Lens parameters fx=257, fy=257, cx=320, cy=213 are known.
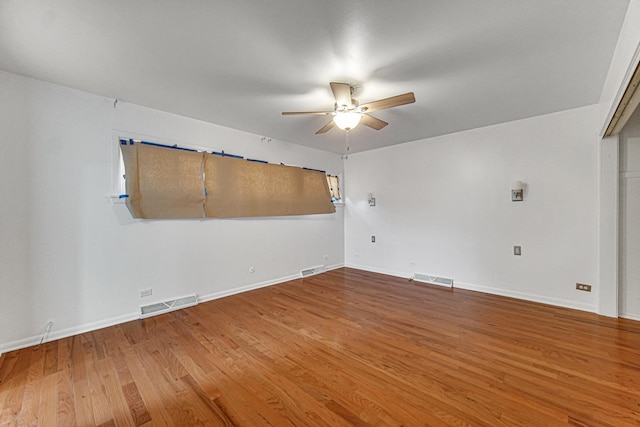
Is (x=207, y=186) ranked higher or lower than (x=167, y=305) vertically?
higher

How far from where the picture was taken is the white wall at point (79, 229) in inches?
99.2

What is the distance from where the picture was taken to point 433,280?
4.63 metres

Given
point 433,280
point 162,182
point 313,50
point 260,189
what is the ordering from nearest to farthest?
point 313,50 → point 162,182 → point 260,189 → point 433,280

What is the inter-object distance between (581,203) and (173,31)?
4.90 meters

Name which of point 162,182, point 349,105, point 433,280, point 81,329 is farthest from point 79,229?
point 433,280

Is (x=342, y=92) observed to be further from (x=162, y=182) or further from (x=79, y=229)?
(x=79, y=229)

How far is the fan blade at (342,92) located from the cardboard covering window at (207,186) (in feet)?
7.14

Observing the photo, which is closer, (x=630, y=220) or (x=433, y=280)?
(x=630, y=220)

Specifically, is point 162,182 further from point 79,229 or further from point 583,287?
point 583,287

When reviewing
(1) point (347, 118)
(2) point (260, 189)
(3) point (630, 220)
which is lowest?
(3) point (630, 220)

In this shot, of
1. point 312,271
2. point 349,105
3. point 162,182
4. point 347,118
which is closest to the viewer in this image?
point 349,105

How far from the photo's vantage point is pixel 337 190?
19.8 ft

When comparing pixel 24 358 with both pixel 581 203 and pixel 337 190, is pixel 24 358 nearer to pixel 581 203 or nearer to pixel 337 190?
pixel 337 190

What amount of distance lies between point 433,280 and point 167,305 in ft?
14.0
